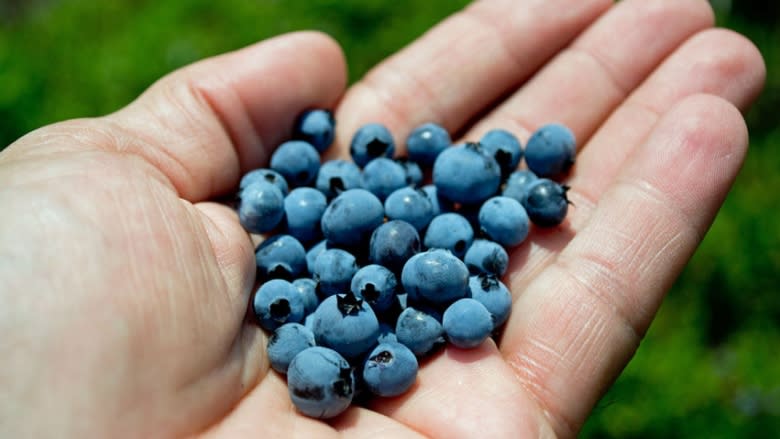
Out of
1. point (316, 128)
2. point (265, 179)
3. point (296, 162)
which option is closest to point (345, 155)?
point (316, 128)

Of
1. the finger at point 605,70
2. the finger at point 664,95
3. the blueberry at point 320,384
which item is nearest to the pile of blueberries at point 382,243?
the blueberry at point 320,384

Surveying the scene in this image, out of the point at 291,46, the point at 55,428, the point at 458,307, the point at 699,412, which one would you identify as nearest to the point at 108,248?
the point at 55,428

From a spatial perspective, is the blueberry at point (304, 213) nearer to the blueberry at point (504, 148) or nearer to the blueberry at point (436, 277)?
the blueberry at point (436, 277)

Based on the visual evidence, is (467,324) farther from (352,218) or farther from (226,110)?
(226,110)

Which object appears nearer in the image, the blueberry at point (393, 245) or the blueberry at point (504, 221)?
the blueberry at point (393, 245)

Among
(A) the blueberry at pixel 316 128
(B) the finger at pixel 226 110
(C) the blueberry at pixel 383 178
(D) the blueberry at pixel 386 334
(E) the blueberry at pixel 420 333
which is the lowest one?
(D) the blueberry at pixel 386 334

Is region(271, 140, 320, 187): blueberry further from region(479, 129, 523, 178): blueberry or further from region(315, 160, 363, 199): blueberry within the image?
region(479, 129, 523, 178): blueberry
